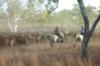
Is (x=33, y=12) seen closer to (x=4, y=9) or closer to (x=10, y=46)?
(x=4, y=9)

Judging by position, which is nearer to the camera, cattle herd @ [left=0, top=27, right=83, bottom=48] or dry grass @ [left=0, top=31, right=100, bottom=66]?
Result: dry grass @ [left=0, top=31, right=100, bottom=66]

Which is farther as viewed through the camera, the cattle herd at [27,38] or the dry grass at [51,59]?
the cattle herd at [27,38]

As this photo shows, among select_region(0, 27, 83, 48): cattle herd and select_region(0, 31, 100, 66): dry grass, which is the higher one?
select_region(0, 31, 100, 66): dry grass

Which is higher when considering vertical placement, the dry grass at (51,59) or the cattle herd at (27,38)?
the dry grass at (51,59)

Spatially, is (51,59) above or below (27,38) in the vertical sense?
above

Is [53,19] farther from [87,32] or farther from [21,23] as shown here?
[87,32]

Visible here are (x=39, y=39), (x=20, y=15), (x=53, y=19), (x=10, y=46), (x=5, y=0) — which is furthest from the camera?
(x=53, y=19)

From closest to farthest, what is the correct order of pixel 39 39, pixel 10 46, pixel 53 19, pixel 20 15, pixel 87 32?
pixel 87 32 → pixel 10 46 → pixel 39 39 → pixel 20 15 → pixel 53 19

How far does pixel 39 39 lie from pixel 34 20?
95.8 feet

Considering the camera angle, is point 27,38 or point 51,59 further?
point 27,38

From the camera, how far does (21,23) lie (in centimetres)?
5278

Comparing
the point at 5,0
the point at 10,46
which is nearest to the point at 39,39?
the point at 10,46

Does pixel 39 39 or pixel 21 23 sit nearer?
pixel 39 39

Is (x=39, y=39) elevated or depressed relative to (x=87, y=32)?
depressed
